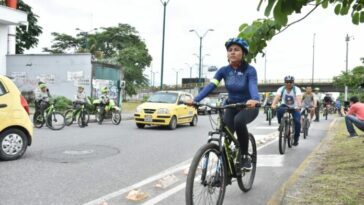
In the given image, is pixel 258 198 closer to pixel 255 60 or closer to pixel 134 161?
pixel 255 60

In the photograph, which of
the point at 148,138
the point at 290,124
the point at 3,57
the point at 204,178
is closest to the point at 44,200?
the point at 204,178

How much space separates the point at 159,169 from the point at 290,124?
157 inches

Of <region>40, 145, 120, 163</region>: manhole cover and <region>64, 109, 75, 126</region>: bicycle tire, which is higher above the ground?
<region>64, 109, 75, 126</region>: bicycle tire

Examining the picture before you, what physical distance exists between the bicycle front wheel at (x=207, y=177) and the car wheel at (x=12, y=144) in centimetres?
502

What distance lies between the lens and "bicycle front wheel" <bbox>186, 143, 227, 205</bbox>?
4.13 m

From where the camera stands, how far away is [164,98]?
17.6m

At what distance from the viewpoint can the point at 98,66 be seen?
2803 cm

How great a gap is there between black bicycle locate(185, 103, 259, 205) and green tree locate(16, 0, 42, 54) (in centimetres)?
4688

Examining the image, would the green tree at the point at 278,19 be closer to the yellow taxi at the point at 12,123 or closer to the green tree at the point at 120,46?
the yellow taxi at the point at 12,123

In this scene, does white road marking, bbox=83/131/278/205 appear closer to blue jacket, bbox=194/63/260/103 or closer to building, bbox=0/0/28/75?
blue jacket, bbox=194/63/260/103

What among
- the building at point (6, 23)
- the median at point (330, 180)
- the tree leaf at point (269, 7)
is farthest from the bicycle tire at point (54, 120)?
the building at point (6, 23)

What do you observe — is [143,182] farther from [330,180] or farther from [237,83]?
[330,180]

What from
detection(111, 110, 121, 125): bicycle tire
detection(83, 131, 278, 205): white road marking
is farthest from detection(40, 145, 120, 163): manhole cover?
detection(111, 110, 121, 125): bicycle tire

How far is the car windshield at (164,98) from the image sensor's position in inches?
688
